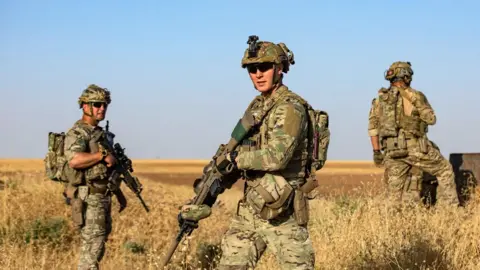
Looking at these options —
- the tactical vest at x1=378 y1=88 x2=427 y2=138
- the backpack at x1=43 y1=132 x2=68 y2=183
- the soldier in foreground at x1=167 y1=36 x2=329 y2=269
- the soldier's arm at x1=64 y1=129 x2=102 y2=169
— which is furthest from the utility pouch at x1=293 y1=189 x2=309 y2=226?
the tactical vest at x1=378 y1=88 x2=427 y2=138

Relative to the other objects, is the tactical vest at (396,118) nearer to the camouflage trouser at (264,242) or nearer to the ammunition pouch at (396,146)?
the ammunition pouch at (396,146)

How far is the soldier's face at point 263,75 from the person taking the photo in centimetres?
514

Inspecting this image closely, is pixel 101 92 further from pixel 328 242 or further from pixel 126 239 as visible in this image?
pixel 126 239

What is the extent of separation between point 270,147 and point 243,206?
1.95 feet

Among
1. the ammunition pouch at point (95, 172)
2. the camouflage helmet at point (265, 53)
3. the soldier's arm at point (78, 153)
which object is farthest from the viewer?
the ammunition pouch at point (95, 172)

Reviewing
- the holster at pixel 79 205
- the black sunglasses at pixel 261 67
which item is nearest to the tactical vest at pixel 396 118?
the holster at pixel 79 205

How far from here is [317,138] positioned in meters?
5.11

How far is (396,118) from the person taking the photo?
1062 cm

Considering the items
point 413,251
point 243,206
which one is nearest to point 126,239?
point 413,251

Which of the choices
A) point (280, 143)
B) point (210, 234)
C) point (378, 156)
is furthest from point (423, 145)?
point (280, 143)

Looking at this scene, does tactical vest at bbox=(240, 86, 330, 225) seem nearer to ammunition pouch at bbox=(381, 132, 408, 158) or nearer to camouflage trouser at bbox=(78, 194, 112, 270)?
camouflage trouser at bbox=(78, 194, 112, 270)

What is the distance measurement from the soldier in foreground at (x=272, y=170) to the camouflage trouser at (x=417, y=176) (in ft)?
18.3

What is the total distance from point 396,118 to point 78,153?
196 inches

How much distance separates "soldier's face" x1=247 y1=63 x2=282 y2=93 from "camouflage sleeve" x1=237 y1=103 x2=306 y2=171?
10.6 inches
